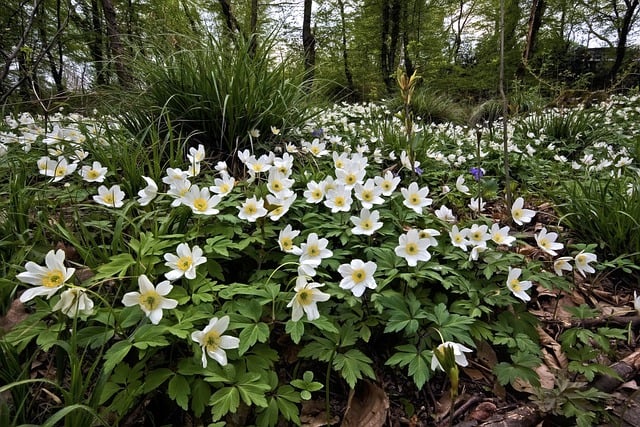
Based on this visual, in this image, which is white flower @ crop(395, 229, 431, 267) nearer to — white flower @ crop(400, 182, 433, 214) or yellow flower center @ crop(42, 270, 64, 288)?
white flower @ crop(400, 182, 433, 214)

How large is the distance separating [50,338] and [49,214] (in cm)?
92

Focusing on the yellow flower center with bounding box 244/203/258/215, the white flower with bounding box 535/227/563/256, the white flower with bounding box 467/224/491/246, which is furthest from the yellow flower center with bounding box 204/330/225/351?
the white flower with bounding box 535/227/563/256

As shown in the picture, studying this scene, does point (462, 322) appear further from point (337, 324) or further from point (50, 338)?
point (50, 338)

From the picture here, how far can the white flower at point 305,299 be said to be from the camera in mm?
1044

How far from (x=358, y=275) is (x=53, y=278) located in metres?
0.90

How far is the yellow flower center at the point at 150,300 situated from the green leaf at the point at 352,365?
55cm

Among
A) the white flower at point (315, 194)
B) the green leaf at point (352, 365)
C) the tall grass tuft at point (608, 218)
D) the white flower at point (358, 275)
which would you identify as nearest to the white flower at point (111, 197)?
the white flower at point (315, 194)

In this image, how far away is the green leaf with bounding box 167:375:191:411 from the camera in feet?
2.96

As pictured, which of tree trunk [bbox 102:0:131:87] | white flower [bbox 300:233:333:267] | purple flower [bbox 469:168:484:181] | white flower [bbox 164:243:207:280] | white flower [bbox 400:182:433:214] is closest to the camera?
white flower [bbox 164:243:207:280]

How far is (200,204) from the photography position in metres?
1.37

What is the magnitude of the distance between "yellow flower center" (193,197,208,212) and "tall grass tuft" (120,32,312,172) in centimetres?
106

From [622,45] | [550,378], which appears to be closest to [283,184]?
[550,378]

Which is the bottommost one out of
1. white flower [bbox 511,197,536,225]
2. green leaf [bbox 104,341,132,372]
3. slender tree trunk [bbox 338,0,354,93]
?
green leaf [bbox 104,341,132,372]

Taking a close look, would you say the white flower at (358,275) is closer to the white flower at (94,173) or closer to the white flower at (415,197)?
the white flower at (415,197)
